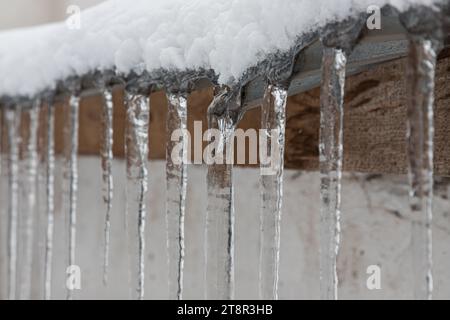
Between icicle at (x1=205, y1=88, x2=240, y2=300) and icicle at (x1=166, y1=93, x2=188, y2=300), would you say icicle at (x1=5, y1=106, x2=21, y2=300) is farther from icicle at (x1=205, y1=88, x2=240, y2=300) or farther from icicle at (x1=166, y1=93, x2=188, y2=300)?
icicle at (x1=205, y1=88, x2=240, y2=300)

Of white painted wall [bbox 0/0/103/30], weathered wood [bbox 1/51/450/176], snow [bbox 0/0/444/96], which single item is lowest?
weathered wood [bbox 1/51/450/176]

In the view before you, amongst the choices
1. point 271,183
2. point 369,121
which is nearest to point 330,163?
point 271,183

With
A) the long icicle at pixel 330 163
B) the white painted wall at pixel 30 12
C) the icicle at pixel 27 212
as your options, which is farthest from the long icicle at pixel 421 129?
the white painted wall at pixel 30 12

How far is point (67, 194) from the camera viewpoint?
4.55 feet

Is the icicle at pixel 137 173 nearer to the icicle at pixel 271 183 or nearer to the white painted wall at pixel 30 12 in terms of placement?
the icicle at pixel 271 183

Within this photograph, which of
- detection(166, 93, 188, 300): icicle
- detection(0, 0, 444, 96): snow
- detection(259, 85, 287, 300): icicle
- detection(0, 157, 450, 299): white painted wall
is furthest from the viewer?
detection(0, 157, 450, 299): white painted wall

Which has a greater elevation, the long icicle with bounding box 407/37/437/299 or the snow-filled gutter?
the snow-filled gutter

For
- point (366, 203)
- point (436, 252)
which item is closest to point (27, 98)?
point (366, 203)

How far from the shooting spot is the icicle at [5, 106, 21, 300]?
1589 millimetres

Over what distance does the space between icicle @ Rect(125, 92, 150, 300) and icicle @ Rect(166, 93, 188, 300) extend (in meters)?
0.09

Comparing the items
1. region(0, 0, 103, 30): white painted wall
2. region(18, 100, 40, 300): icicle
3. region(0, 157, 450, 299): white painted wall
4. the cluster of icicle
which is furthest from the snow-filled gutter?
region(0, 0, 103, 30): white painted wall

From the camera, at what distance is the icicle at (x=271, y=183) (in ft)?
2.75

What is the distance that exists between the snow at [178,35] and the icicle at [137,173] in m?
0.08
